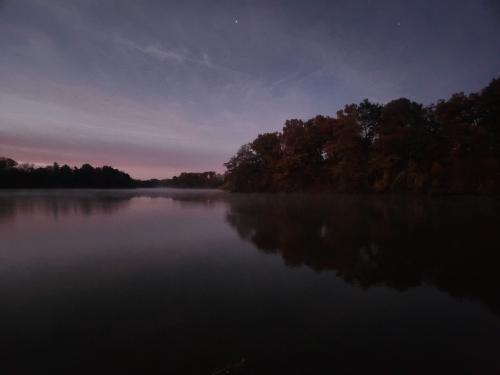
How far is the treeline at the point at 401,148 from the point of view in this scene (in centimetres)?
2238

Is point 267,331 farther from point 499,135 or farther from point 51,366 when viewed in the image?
point 499,135

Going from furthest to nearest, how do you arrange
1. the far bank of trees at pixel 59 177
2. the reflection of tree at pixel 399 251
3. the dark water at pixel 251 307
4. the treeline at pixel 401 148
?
1. the far bank of trees at pixel 59 177
2. the treeline at pixel 401 148
3. the reflection of tree at pixel 399 251
4. the dark water at pixel 251 307

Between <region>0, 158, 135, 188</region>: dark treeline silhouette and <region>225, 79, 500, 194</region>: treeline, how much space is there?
68.9 metres

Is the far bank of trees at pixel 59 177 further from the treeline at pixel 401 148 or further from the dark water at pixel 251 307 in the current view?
the dark water at pixel 251 307

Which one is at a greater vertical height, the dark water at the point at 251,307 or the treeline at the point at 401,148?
the treeline at the point at 401,148

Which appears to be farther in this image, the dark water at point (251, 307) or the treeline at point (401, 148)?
the treeline at point (401, 148)

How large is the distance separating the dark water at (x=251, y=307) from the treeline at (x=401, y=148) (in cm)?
2126

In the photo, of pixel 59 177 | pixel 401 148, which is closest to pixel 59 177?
pixel 59 177

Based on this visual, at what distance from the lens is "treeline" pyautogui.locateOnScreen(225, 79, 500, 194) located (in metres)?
22.4

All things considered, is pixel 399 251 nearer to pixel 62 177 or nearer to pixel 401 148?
pixel 401 148

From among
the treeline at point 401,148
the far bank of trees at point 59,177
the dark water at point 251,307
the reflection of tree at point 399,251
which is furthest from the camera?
the far bank of trees at point 59,177

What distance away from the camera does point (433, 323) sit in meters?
2.83

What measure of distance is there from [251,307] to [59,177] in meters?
90.8

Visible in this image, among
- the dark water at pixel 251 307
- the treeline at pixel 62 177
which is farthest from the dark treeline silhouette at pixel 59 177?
the dark water at pixel 251 307
